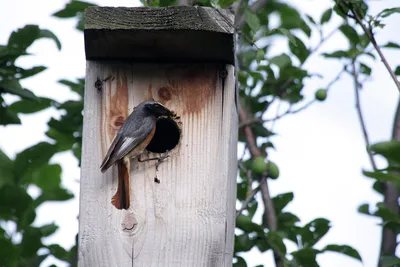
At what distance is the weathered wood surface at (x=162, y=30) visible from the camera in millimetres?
4352

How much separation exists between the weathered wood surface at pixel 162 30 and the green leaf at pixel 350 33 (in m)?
1.74

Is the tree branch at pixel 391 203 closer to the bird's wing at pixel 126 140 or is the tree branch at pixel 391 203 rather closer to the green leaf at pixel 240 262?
the green leaf at pixel 240 262

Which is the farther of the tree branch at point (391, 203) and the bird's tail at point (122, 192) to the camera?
the tree branch at point (391, 203)

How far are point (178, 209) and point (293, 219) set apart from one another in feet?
5.11

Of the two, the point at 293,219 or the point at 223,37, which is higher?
the point at 223,37

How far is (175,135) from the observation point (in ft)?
15.9

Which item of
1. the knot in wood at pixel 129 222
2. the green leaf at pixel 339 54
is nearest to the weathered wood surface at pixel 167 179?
the knot in wood at pixel 129 222

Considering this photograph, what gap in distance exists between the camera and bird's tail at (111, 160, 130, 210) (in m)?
4.48

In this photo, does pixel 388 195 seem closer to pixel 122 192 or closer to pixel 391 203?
pixel 391 203

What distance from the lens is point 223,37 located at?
4.41 metres

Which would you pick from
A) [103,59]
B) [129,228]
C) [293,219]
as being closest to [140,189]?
[129,228]

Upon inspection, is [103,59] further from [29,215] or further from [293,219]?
[293,219]

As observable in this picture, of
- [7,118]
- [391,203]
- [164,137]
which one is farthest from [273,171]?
[7,118]

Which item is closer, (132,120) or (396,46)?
(132,120)
